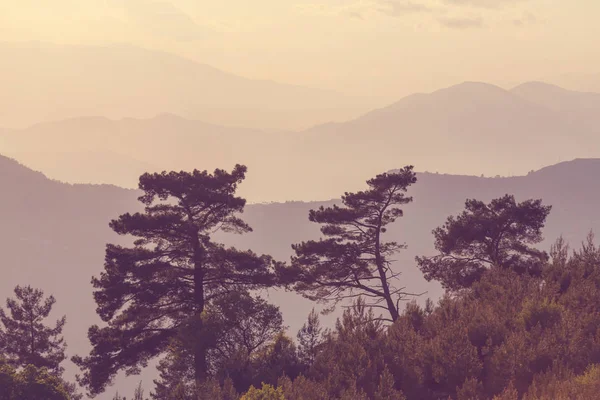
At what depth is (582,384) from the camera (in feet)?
30.2

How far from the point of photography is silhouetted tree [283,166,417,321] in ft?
99.8

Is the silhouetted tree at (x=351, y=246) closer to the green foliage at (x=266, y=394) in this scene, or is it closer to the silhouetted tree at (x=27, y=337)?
the silhouetted tree at (x=27, y=337)

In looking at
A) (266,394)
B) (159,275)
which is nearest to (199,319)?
(159,275)

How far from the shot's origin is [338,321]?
1683 centimetres

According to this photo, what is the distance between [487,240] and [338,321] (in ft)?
53.9

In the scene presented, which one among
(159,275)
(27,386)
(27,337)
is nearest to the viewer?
(27,386)

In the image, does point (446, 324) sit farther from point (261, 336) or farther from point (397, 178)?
point (397, 178)

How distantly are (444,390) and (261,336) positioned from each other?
12360 mm

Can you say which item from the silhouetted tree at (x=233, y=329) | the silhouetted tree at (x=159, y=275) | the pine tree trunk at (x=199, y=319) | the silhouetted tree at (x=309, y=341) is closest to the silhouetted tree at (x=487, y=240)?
the silhouetted tree at (x=159, y=275)

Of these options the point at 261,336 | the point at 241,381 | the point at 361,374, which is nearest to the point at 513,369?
the point at 361,374

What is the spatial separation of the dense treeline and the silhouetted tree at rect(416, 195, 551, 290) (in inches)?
2.7

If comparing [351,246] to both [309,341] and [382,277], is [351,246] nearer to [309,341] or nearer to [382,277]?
[382,277]

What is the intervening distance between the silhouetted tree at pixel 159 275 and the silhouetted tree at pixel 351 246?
347 centimetres

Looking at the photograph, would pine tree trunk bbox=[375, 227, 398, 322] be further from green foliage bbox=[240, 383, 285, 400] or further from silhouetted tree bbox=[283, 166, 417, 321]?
green foliage bbox=[240, 383, 285, 400]
